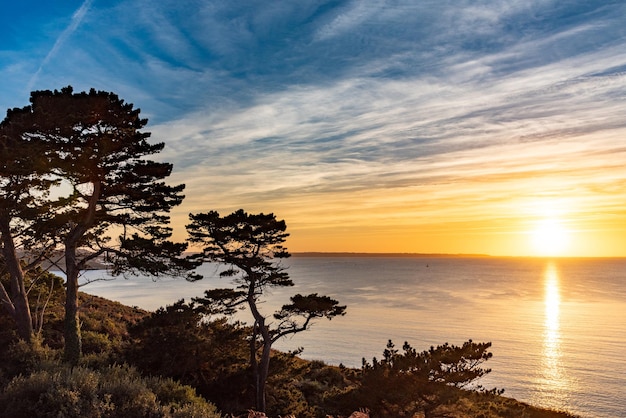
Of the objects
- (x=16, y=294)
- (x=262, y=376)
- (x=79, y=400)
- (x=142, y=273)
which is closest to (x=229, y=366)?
(x=262, y=376)

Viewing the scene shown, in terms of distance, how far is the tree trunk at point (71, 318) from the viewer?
17.7 meters

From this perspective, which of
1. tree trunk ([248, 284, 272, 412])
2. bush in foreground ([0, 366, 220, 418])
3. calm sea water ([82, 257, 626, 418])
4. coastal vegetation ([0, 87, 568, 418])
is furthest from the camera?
calm sea water ([82, 257, 626, 418])

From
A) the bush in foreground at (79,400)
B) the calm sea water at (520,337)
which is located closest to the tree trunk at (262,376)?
the bush in foreground at (79,400)

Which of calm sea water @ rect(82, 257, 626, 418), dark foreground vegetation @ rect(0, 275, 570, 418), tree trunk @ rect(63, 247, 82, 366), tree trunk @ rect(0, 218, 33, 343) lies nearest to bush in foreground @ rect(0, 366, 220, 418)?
dark foreground vegetation @ rect(0, 275, 570, 418)

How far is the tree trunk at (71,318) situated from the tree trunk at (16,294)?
2007mm

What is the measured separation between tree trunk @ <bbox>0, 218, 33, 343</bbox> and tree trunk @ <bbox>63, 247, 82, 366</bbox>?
201 cm

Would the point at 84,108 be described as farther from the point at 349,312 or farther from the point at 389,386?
the point at 349,312

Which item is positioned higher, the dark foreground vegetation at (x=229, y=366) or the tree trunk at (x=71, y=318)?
the tree trunk at (x=71, y=318)

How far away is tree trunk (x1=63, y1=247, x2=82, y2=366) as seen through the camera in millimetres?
17734

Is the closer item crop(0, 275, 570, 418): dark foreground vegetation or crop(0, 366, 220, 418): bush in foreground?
crop(0, 366, 220, 418): bush in foreground

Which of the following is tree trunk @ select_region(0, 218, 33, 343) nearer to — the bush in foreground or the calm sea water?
the bush in foreground

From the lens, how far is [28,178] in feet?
60.0

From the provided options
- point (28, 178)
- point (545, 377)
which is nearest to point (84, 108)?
point (28, 178)

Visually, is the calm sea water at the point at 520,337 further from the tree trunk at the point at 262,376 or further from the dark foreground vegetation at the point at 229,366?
the tree trunk at the point at 262,376
